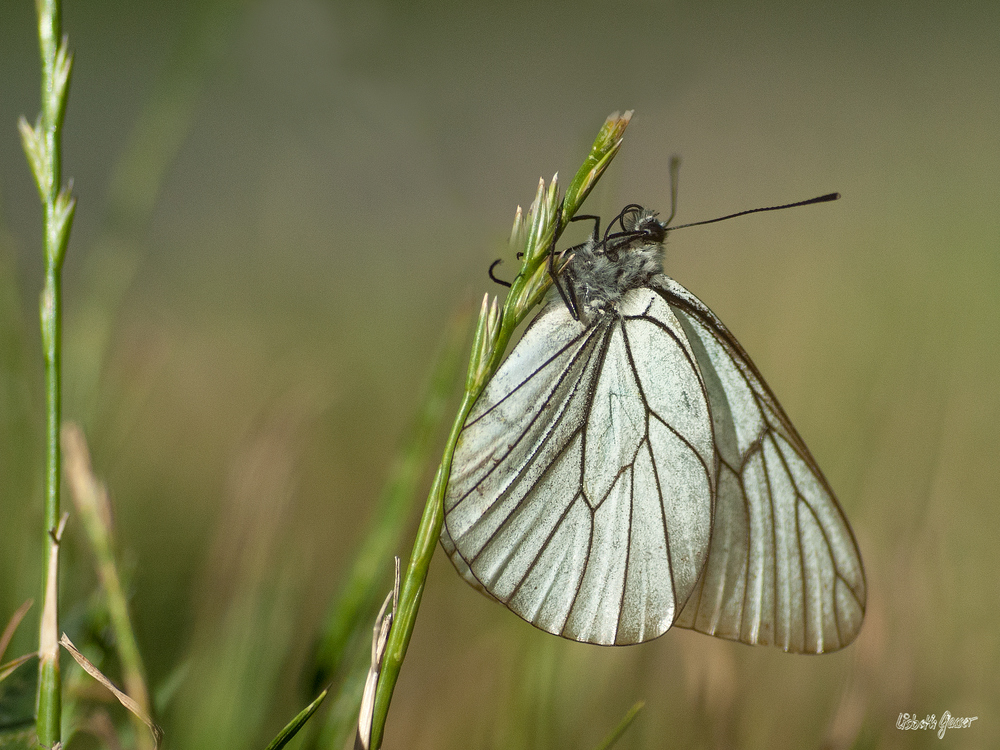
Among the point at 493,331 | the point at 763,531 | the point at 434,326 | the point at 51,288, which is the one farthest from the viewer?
the point at 434,326

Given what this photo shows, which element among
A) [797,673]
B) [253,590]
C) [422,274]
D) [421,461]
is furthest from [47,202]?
[422,274]

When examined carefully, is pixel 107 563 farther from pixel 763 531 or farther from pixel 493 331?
pixel 763 531

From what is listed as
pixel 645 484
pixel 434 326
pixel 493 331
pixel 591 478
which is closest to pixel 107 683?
pixel 493 331

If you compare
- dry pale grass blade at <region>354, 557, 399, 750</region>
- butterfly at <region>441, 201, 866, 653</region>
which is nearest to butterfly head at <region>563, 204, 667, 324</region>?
butterfly at <region>441, 201, 866, 653</region>

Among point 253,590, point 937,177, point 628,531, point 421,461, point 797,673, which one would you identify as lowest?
point 797,673

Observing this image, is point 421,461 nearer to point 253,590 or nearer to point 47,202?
point 253,590
